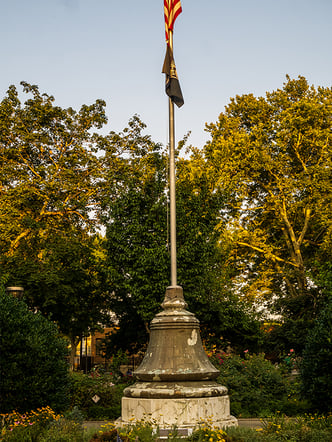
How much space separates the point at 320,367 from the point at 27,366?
6412 millimetres

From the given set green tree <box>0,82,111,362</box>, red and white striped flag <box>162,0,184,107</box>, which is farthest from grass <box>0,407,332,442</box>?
green tree <box>0,82,111,362</box>

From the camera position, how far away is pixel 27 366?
1141cm

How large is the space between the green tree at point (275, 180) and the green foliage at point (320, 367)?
506 inches

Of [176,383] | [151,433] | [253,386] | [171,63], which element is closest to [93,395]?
[253,386]

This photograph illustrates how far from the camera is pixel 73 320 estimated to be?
24.8 metres

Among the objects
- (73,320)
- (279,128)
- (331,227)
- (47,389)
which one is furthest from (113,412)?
(279,128)

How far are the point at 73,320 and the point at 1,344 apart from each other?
44.3 feet

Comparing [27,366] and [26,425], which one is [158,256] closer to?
[27,366]

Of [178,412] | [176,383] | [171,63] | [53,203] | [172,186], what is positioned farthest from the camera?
[53,203]

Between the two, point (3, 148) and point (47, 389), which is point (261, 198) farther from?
point (47, 389)

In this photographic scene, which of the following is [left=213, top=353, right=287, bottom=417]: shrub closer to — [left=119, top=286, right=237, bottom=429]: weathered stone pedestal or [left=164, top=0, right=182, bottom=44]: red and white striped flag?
[left=119, top=286, right=237, bottom=429]: weathered stone pedestal

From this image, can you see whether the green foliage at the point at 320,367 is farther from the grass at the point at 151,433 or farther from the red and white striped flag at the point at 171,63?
the red and white striped flag at the point at 171,63

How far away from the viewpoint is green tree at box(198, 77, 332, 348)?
2662 centimetres

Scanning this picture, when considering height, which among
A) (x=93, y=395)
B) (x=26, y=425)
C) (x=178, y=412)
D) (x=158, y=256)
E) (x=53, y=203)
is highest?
(x=53, y=203)
